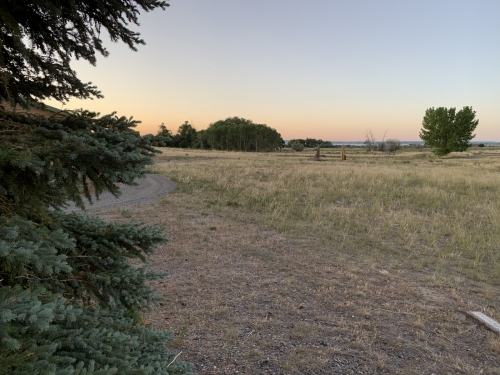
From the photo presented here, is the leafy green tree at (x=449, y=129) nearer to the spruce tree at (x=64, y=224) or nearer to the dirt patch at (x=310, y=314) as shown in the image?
the dirt patch at (x=310, y=314)

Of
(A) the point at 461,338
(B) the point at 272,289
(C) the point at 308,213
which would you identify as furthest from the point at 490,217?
(B) the point at 272,289

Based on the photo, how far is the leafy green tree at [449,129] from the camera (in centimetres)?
5403

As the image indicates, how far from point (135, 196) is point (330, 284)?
33.1 feet

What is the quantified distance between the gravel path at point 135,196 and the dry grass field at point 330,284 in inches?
44.6

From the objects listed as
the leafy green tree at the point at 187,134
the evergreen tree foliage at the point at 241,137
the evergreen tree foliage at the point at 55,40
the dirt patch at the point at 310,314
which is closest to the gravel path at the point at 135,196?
the dirt patch at the point at 310,314

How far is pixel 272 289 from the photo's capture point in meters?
5.48

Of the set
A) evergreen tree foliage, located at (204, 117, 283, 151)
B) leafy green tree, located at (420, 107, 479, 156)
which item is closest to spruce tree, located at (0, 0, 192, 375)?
leafy green tree, located at (420, 107, 479, 156)

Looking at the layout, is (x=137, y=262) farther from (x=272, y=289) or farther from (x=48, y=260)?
(x=48, y=260)

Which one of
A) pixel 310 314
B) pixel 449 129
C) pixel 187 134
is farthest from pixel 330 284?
pixel 187 134

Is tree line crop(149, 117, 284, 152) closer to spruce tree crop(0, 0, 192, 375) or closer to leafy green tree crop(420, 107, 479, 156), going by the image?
leafy green tree crop(420, 107, 479, 156)

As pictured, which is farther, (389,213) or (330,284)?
(389,213)

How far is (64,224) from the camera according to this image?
8.31 feet

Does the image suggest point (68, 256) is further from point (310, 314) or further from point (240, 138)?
point (240, 138)

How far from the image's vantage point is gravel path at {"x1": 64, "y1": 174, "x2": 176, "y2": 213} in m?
11.3
